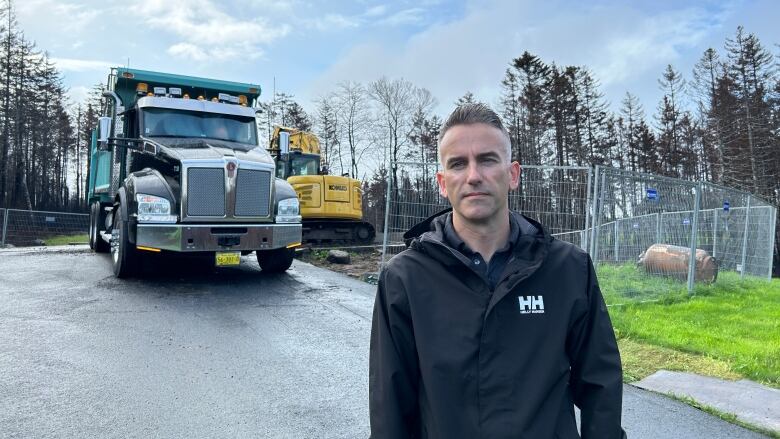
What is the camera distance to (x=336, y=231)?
20.0 m

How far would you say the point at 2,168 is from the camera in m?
40.2

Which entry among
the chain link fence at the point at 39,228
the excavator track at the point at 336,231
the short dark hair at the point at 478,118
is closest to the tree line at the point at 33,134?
the chain link fence at the point at 39,228

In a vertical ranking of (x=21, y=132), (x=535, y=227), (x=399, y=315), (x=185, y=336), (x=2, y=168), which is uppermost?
(x=21, y=132)

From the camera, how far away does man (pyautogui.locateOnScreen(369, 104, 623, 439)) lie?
1708 millimetres

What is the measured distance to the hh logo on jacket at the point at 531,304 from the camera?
5.85 feet

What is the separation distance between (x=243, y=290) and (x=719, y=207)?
8.95 m

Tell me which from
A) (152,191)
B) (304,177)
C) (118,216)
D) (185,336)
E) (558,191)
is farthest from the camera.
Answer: (304,177)

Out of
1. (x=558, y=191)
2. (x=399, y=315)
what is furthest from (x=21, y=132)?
(x=399, y=315)

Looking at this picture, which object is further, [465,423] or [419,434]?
[419,434]

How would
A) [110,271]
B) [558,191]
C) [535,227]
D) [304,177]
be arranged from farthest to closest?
[304,177], [110,271], [558,191], [535,227]

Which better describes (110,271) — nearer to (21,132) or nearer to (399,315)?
(399,315)

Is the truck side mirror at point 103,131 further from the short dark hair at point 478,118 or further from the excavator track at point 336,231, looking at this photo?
the excavator track at point 336,231

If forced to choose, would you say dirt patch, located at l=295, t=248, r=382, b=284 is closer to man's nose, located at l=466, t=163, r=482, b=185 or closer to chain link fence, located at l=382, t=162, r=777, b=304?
chain link fence, located at l=382, t=162, r=777, b=304

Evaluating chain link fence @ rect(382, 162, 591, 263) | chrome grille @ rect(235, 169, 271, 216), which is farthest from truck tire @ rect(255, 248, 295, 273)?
chain link fence @ rect(382, 162, 591, 263)
